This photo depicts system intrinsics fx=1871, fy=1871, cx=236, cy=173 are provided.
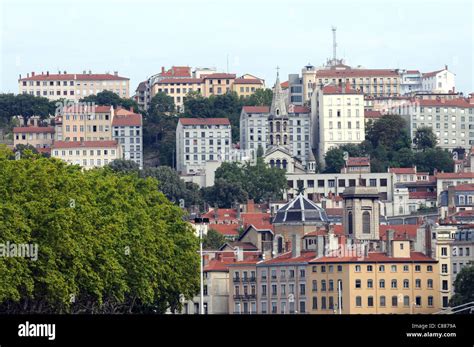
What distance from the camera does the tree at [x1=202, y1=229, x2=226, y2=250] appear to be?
128 m

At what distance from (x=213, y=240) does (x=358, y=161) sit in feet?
190

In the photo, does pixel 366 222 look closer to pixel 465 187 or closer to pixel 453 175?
pixel 465 187

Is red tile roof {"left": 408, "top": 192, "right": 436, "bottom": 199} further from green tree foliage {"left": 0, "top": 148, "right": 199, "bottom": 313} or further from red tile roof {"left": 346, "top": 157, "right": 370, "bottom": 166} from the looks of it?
green tree foliage {"left": 0, "top": 148, "right": 199, "bottom": 313}

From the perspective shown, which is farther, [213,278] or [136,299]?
[213,278]

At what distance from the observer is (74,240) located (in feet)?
170

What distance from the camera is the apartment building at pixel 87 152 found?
621ft

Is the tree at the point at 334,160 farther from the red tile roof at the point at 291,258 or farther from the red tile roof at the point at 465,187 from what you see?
the red tile roof at the point at 291,258

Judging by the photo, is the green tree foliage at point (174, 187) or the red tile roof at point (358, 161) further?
the red tile roof at point (358, 161)

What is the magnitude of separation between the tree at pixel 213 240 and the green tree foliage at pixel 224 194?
36.9 m

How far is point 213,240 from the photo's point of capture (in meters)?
131

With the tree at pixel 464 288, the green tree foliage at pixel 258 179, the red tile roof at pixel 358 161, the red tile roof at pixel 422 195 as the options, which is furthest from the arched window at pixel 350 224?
the red tile roof at pixel 358 161
